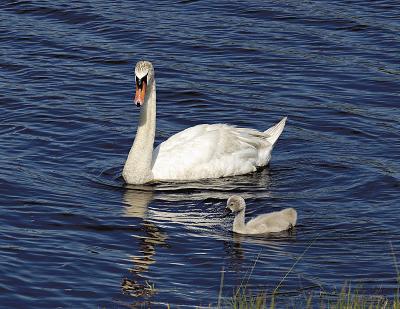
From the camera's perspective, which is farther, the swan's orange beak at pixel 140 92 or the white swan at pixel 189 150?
the white swan at pixel 189 150

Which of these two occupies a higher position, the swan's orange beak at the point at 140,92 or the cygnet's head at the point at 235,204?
the swan's orange beak at the point at 140,92

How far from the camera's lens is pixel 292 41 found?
2156cm

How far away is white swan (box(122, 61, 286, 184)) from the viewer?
15.6 m

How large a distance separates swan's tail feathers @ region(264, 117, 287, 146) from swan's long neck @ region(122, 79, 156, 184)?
1631 mm

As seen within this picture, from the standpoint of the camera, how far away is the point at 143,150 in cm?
1572

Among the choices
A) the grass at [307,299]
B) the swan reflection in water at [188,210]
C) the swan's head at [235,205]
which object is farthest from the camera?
the swan's head at [235,205]

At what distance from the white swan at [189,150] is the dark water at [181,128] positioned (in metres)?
0.22

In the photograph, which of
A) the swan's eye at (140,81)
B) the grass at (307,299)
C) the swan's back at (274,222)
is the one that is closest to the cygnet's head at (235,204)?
the swan's back at (274,222)

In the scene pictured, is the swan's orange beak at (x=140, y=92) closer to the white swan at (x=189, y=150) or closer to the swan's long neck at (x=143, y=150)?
the white swan at (x=189, y=150)

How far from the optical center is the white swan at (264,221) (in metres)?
13.3

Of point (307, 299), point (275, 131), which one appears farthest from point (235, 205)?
point (275, 131)

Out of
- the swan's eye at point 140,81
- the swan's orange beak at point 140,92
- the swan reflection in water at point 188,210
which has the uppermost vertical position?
the swan's eye at point 140,81

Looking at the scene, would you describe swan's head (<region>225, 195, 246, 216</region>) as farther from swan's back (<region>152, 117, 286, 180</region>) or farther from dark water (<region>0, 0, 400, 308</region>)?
swan's back (<region>152, 117, 286, 180</region>)

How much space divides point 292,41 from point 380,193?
7108 mm
